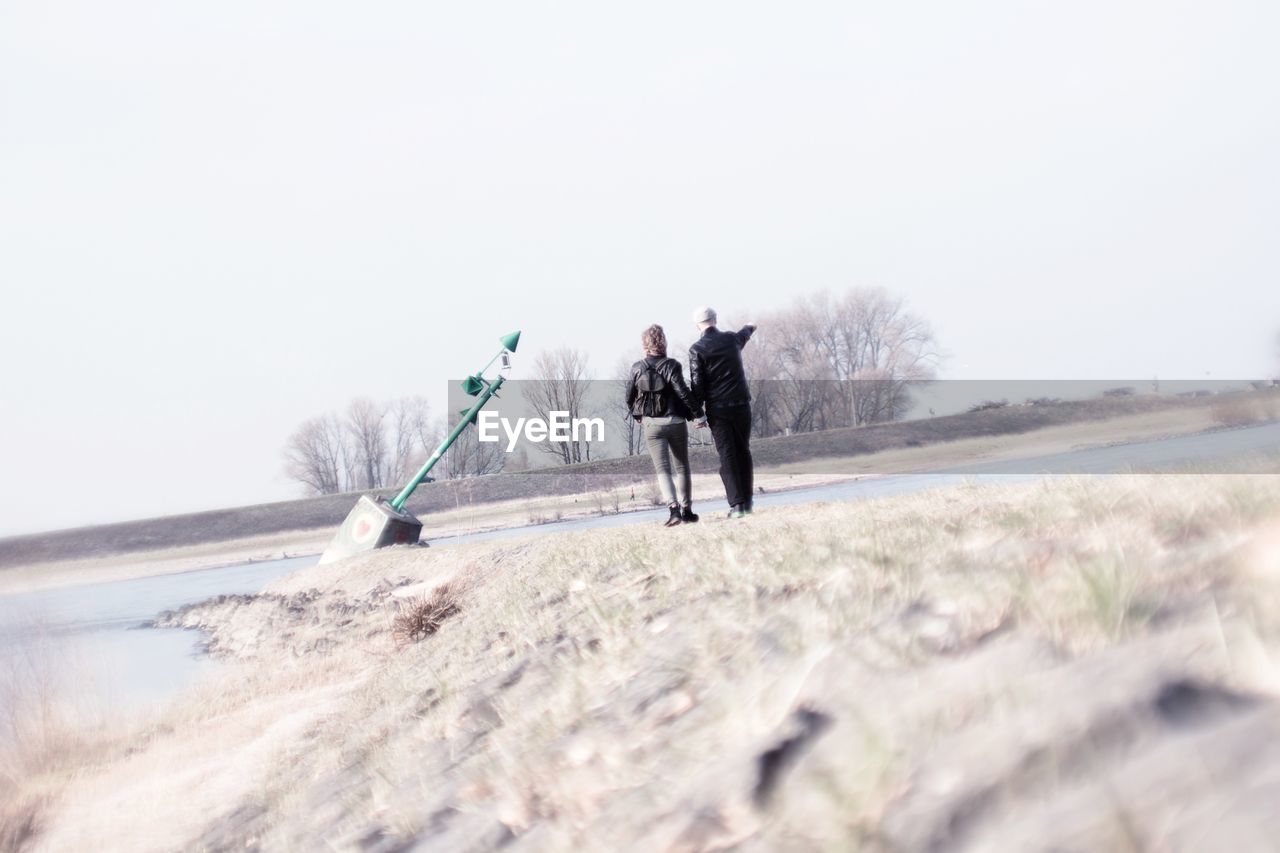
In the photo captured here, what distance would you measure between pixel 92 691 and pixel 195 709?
1123mm

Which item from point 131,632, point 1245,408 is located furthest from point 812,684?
point 1245,408

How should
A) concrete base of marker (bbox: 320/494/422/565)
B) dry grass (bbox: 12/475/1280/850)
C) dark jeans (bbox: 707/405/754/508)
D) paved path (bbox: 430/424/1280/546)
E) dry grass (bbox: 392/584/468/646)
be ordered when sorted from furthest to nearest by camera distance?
concrete base of marker (bbox: 320/494/422/565)
paved path (bbox: 430/424/1280/546)
dark jeans (bbox: 707/405/754/508)
dry grass (bbox: 392/584/468/646)
dry grass (bbox: 12/475/1280/850)

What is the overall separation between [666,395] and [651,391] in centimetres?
17

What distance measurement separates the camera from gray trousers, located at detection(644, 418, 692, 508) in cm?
1177

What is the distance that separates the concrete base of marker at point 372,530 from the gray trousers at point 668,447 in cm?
1290

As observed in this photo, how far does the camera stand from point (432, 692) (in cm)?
593

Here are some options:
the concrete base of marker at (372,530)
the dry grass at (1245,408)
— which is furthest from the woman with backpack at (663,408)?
the dry grass at (1245,408)

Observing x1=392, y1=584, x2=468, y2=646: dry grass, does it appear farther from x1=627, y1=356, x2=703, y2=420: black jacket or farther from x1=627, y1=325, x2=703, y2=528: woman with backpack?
x1=627, y1=356, x2=703, y2=420: black jacket

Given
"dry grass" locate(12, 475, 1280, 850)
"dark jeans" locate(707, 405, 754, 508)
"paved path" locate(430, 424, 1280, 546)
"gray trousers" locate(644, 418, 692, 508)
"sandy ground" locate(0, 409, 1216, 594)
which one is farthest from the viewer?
"sandy ground" locate(0, 409, 1216, 594)

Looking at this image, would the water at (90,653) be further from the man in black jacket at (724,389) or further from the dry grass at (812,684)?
the man in black jacket at (724,389)

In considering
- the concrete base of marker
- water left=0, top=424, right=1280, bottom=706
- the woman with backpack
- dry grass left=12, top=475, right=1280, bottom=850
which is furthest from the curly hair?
the concrete base of marker

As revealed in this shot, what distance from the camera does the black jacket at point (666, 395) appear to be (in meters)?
11.5

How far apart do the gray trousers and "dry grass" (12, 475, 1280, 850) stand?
4.92 m

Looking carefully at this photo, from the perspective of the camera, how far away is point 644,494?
4047cm
